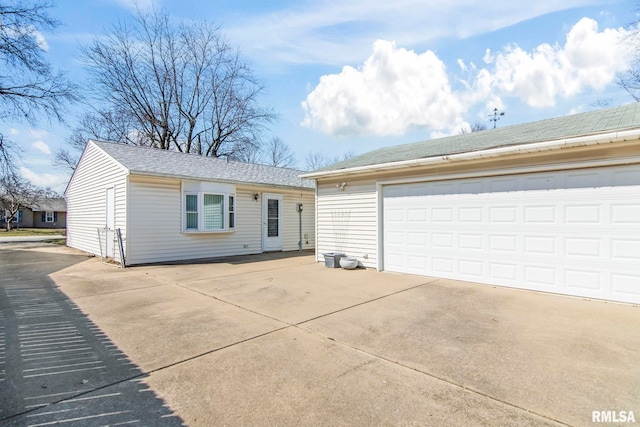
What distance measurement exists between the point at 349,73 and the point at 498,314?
41.6 feet

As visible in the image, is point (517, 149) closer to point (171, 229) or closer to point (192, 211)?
point (192, 211)

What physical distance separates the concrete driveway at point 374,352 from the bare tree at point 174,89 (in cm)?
2022

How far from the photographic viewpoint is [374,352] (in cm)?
347

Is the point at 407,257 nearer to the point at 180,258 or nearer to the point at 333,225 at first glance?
the point at 333,225

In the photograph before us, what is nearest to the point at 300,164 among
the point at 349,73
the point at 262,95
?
the point at 262,95

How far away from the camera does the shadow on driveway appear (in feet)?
7.79

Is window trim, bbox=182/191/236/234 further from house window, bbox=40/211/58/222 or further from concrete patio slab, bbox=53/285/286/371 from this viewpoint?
house window, bbox=40/211/58/222

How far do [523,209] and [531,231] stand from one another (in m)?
0.43

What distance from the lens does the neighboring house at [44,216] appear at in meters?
40.2

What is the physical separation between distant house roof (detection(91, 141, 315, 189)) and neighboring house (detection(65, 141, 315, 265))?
0.09 feet

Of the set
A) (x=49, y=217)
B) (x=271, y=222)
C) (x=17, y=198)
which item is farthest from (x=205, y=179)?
(x=49, y=217)

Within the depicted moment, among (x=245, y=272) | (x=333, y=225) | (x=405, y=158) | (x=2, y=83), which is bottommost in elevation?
(x=245, y=272)

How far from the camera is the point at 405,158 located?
766cm

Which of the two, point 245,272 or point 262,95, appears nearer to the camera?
point 245,272
